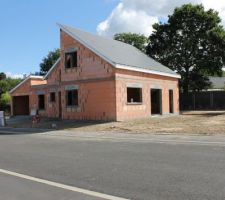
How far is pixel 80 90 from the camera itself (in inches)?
1297

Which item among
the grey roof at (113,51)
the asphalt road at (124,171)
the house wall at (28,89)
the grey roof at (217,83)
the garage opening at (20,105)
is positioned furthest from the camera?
the grey roof at (217,83)

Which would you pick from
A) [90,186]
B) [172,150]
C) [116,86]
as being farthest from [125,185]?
[116,86]

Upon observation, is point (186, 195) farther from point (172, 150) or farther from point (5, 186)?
point (172, 150)

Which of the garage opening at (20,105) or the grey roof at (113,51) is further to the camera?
the garage opening at (20,105)

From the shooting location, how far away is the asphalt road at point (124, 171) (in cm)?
766

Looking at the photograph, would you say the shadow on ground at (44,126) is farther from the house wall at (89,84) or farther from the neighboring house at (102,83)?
the neighboring house at (102,83)

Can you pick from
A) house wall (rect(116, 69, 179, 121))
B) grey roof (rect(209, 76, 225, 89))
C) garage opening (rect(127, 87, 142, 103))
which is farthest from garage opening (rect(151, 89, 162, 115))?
grey roof (rect(209, 76, 225, 89))

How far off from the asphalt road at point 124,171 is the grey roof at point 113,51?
56.0 ft

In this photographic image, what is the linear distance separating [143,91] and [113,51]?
392 cm

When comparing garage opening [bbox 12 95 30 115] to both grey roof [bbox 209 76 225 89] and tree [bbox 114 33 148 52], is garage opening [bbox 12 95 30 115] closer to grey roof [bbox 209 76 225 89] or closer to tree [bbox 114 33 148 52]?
tree [bbox 114 33 148 52]

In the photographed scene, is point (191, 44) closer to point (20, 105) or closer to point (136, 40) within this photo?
point (136, 40)

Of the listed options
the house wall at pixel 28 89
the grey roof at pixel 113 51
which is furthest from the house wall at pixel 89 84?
the house wall at pixel 28 89

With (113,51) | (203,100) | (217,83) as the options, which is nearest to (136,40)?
(203,100)

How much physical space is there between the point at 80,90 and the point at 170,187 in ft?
83.4
